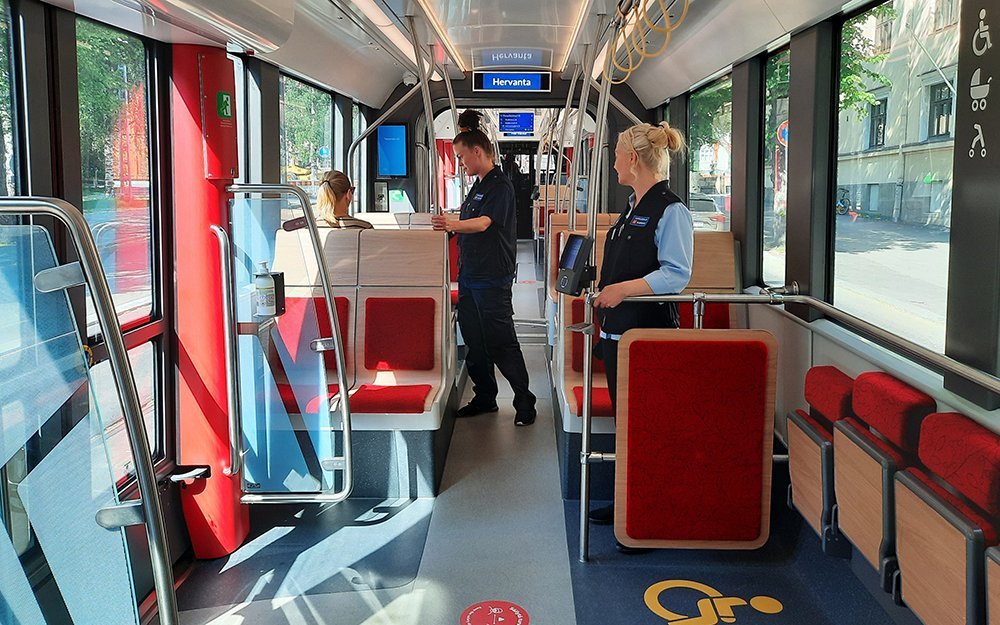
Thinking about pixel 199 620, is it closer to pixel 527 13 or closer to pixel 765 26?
pixel 765 26

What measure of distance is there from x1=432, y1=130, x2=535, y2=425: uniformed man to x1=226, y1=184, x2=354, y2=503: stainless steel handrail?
1.48 meters

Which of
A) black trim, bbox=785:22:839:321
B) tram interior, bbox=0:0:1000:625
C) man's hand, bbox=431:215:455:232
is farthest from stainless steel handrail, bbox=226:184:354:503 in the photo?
black trim, bbox=785:22:839:321

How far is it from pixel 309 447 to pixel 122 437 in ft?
3.28

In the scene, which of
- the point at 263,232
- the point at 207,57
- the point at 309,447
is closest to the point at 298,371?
the point at 309,447

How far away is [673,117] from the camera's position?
7.65 meters

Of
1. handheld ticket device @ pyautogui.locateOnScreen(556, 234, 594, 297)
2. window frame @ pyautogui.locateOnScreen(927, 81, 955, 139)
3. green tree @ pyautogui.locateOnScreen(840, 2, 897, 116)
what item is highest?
green tree @ pyautogui.locateOnScreen(840, 2, 897, 116)

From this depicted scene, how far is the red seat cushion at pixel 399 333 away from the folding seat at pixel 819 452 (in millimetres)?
1970

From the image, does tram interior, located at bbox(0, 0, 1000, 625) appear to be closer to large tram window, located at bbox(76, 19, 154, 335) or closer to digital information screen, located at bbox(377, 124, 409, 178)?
large tram window, located at bbox(76, 19, 154, 335)

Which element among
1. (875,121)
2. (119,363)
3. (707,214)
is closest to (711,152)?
(707,214)

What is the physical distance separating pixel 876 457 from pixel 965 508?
1.30 ft

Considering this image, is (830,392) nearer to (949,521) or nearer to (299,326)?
(949,521)

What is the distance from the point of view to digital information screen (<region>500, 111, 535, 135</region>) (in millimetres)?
14047

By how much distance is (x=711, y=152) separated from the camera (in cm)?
643

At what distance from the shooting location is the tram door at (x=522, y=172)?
1873 cm
